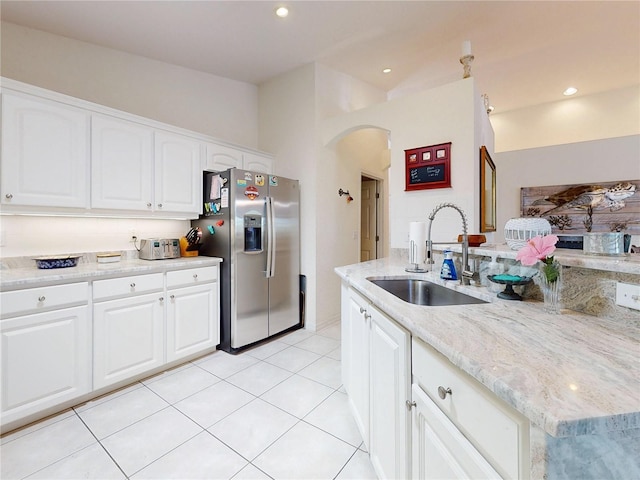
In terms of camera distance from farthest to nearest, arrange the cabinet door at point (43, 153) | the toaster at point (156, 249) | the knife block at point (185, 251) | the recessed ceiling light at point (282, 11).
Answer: the knife block at point (185, 251) < the toaster at point (156, 249) < the recessed ceiling light at point (282, 11) < the cabinet door at point (43, 153)

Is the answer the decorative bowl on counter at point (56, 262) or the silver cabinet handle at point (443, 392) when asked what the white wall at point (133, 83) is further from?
the silver cabinet handle at point (443, 392)

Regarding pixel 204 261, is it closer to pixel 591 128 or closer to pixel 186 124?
pixel 186 124

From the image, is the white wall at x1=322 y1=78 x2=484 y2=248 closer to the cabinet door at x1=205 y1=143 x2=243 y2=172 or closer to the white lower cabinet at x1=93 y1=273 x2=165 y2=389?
the cabinet door at x1=205 y1=143 x2=243 y2=172

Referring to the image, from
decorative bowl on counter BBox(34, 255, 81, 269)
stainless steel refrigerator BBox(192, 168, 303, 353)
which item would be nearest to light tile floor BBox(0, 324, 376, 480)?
stainless steel refrigerator BBox(192, 168, 303, 353)

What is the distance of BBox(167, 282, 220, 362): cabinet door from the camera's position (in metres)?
2.34

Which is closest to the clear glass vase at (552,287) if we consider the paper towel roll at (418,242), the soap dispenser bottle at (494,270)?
the soap dispenser bottle at (494,270)

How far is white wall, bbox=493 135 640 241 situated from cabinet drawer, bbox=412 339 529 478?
4.48m

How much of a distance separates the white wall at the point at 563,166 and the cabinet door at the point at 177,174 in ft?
14.0

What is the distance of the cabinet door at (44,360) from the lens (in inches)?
62.4

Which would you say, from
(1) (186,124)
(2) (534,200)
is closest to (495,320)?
(1) (186,124)

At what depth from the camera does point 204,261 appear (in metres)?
2.55

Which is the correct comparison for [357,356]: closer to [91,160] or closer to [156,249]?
[156,249]

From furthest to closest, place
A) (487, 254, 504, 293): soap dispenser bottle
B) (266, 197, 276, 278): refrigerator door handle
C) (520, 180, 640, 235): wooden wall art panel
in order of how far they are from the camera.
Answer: (520, 180, 640, 235): wooden wall art panel, (266, 197, 276, 278): refrigerator door handle, (487, 254, 504, 293): soap dispenser bottle

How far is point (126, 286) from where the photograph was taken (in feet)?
6.77
